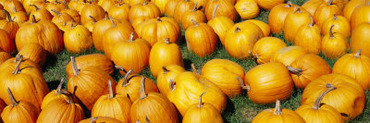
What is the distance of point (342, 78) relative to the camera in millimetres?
3990

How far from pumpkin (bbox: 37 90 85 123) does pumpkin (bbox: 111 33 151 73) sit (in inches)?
57.9

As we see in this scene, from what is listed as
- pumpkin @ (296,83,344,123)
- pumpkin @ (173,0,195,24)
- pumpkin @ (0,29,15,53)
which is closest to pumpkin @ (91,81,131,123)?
pumpkin @ (296,83,344,123)

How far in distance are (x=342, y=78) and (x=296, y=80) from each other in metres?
0.60

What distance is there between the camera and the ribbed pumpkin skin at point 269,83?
416 centimetres

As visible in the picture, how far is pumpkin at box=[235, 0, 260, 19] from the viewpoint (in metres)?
7.41

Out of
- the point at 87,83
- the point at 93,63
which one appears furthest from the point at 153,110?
the point at 93,63

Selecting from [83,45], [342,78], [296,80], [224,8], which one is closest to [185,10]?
[224,8]

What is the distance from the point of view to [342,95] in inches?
146

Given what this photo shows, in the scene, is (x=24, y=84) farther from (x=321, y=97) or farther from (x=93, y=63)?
(x=321, y=97)

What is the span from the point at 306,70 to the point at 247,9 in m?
3.30

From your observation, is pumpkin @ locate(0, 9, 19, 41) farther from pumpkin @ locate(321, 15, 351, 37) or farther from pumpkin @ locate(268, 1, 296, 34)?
pumpkin @ locate(321, 15, 351, 37)

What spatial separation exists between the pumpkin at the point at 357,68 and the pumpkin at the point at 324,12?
5.78 feet

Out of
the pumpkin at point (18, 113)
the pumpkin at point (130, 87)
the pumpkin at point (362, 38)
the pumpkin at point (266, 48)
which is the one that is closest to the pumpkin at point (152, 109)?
the pumpkin at point (130, 87)

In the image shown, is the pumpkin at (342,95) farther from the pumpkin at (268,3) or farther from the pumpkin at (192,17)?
the pumpkin at (268,3)
